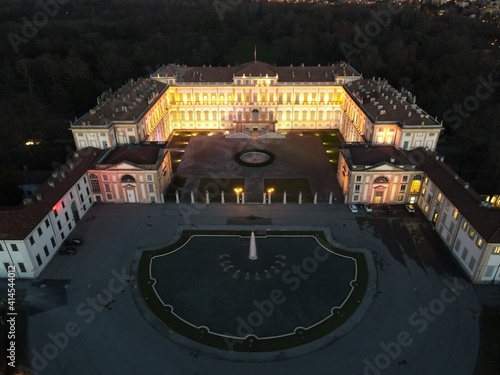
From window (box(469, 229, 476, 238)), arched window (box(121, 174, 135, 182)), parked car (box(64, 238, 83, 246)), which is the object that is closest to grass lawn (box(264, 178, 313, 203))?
arched window (box(121, 174, 135, 182))

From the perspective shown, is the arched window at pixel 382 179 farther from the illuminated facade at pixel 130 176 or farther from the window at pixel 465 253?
the illuminated facade at pixel 130 176

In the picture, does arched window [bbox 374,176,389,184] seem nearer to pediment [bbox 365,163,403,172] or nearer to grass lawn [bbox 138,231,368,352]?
pediment [bbox 365,163,403,172]

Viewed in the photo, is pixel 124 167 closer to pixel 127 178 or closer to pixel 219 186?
pixel 127 178

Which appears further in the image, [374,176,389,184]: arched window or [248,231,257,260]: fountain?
[374,176,389,184]: arched window

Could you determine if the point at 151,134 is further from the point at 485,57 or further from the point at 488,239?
the point at 485,57

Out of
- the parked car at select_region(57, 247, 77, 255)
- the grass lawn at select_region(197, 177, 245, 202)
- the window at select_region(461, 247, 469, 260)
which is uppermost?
the window at select_region(461, 247, 469, 260)

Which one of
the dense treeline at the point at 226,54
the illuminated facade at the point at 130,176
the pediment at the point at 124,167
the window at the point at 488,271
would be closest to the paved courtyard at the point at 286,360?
the window at the point at 488,271

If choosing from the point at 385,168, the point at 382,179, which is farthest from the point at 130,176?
the point at 385,168

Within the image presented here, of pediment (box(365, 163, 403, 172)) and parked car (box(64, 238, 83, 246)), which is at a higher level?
pediment (box(365, 163, 403, 172))
